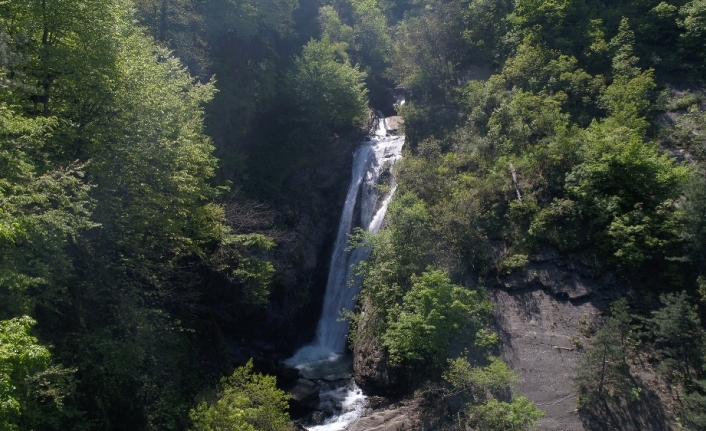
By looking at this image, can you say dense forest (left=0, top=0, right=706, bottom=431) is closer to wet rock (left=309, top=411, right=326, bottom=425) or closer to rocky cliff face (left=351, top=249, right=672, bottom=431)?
rocky cliff face (left=351, top=249, right=672, bottom=431)

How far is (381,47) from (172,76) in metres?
26.4

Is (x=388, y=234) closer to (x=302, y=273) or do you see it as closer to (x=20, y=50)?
(x=302, y=273)

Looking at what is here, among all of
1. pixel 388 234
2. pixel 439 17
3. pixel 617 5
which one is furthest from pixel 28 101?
pixel 617 5

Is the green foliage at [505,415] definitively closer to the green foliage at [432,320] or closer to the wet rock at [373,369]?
the green foliage at [432,320]

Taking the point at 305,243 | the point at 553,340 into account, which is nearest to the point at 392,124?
the point at 305,243

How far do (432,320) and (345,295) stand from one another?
1036 centimetres

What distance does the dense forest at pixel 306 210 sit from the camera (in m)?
12.6

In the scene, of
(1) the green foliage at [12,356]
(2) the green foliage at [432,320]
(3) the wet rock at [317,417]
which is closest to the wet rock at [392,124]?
(2) the green foliage at [432,320]

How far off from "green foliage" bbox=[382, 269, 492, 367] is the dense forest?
0.33 ft

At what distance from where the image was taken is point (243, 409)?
13.0 meters

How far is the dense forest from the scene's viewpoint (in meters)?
12.6

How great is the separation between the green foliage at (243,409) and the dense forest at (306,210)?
3.0 inches

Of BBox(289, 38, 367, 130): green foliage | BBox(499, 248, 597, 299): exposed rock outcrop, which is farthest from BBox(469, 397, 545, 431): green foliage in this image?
BBox(289, 38, 367, 130): green foliage

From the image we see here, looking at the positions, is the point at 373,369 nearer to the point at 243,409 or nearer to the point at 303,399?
the point at 303,399
